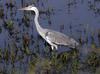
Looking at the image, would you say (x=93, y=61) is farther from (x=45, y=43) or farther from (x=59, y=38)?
(x=45, y=43)

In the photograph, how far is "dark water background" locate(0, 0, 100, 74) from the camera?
358 inches

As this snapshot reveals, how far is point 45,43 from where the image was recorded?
10.9 metres

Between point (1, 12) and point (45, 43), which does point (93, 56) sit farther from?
point (1, 12)

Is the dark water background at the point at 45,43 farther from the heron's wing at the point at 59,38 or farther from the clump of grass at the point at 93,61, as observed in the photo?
the heron's wing at the point at 59,38

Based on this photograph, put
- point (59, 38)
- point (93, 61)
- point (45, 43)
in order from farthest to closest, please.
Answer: point (45, 43) < point (59, 38) < point (93, 61)

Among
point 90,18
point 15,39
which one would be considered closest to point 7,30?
point 15,39

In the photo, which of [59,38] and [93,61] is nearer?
[93,61]

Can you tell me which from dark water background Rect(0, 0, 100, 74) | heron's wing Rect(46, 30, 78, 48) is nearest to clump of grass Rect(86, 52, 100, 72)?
dark water background Rect(0, 0, 100, 74)

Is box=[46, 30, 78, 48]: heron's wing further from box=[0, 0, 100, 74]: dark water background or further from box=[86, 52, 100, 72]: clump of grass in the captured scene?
box=[86, 52, 100, 72]: clump of grass

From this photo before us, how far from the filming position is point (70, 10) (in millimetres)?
13312

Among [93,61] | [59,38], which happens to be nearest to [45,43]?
[59,38]

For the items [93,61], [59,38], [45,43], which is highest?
[59,38]

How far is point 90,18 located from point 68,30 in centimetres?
108

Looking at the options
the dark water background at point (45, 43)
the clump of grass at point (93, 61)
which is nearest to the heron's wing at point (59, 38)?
the dark water background at point (45, 43)
